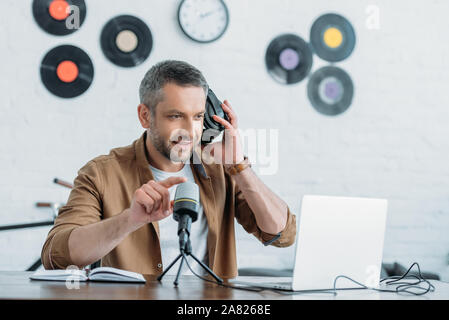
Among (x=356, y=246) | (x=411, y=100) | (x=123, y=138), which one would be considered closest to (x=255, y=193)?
(x=356, y=246)

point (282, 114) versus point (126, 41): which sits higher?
point (126, 41)

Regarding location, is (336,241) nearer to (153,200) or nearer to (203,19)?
(153,200)

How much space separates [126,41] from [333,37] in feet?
A: 3.89

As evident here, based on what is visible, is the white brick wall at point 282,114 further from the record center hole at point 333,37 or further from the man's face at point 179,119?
the man's face at point 179,119

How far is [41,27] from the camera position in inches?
94.4

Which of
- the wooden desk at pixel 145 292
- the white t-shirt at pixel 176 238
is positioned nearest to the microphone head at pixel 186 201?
the wooden desk at pixel 145 292

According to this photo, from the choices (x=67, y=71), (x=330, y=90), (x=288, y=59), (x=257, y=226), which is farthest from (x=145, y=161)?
(x=330, y=90)

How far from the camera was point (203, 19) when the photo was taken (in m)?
2.57

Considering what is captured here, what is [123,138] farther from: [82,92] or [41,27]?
[41,27]

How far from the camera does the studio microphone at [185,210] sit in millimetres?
→ 943

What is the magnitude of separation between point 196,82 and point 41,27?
1.34 metres

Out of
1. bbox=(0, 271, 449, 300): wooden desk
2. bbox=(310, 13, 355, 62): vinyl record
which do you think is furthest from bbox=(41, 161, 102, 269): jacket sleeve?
bbox=(310, 13, 355, 62): vinyl record

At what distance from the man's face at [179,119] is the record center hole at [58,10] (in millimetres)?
1244
